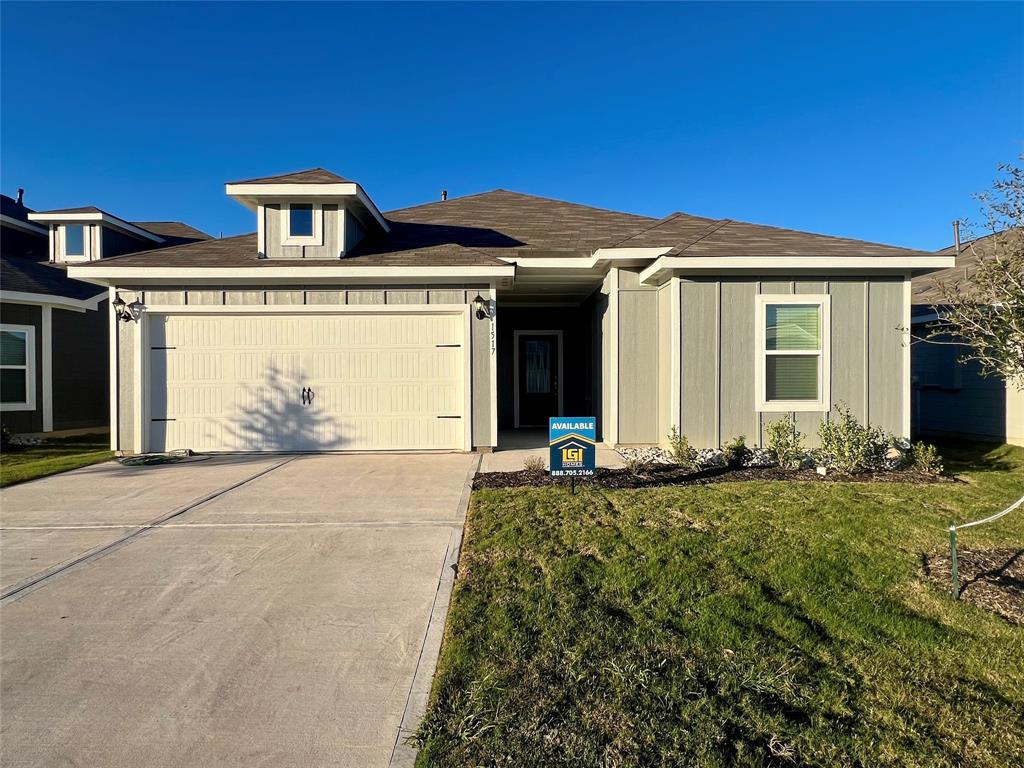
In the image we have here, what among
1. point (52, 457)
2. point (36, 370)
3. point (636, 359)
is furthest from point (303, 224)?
point (36, 370)

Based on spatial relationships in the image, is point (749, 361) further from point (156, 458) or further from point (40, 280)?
point (40, 280)

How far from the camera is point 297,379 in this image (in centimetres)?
873

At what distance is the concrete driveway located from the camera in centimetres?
226

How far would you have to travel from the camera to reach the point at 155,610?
3.36 meters

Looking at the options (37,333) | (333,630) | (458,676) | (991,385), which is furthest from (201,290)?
(991,385)

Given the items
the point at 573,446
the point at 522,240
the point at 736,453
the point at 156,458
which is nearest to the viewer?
the point at 573,446

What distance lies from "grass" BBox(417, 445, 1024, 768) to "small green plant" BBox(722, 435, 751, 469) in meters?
2.53

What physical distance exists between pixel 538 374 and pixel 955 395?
348 inches

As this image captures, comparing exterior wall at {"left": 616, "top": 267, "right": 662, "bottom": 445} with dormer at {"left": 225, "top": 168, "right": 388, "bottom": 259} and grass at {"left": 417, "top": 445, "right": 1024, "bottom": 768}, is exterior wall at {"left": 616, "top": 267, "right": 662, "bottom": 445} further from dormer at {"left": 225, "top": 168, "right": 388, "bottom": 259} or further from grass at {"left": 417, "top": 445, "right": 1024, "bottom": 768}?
dormer at {"left": 225, "top": 168, "right": 388, "bottom": 259}

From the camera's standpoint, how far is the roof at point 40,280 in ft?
35.5

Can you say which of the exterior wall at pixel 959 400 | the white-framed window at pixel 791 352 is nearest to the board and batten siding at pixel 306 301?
the white-framed window at pixel 791 352

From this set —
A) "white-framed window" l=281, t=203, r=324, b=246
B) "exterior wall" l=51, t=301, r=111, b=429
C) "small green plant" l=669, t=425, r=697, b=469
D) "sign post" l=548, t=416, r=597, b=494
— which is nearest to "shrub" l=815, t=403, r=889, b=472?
"small green plant" l=669, t=425, r=697, b=469

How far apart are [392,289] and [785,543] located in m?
6.73

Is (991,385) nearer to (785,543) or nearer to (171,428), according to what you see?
(785,543)
